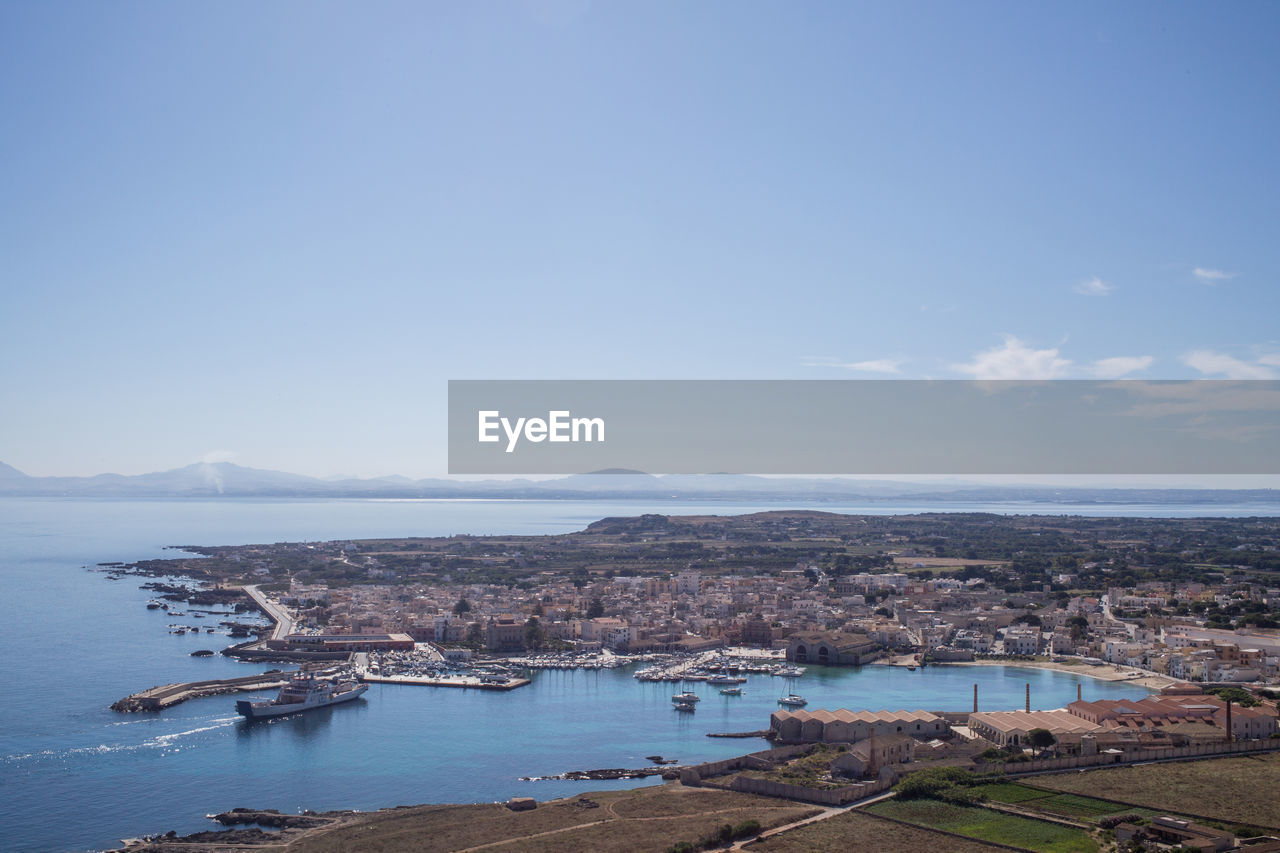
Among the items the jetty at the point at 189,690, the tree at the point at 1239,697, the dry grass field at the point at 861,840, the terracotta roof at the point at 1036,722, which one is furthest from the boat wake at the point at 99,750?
the tree at the point at 1239,697

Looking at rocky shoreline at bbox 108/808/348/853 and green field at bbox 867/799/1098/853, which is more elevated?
green field at bbox 867/799/1098/853

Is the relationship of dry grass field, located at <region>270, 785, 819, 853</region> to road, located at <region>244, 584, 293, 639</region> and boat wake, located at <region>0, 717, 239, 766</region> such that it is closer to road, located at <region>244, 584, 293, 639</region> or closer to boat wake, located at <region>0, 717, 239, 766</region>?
boat wake, located at <region>0, 717, 239, 766</region>

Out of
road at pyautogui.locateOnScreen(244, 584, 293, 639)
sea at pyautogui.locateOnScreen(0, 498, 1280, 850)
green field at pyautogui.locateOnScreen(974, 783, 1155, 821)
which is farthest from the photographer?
road at pyautogui.locateOnScreen(244, 584, 293, 639)

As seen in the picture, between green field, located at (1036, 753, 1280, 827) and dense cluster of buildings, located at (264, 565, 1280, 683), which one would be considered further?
dense cluster of buildings, located at (264, 565, 1280, 683)

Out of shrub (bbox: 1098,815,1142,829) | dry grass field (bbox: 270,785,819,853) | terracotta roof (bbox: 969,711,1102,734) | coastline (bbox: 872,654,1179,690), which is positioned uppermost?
terracotta roof (bbox: 969,711,1102,734)

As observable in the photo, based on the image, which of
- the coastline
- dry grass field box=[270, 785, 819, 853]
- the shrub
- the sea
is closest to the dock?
the sea

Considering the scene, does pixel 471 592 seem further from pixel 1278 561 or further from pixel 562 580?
pixel 1278 561

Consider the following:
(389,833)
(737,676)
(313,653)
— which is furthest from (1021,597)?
(389,833)
